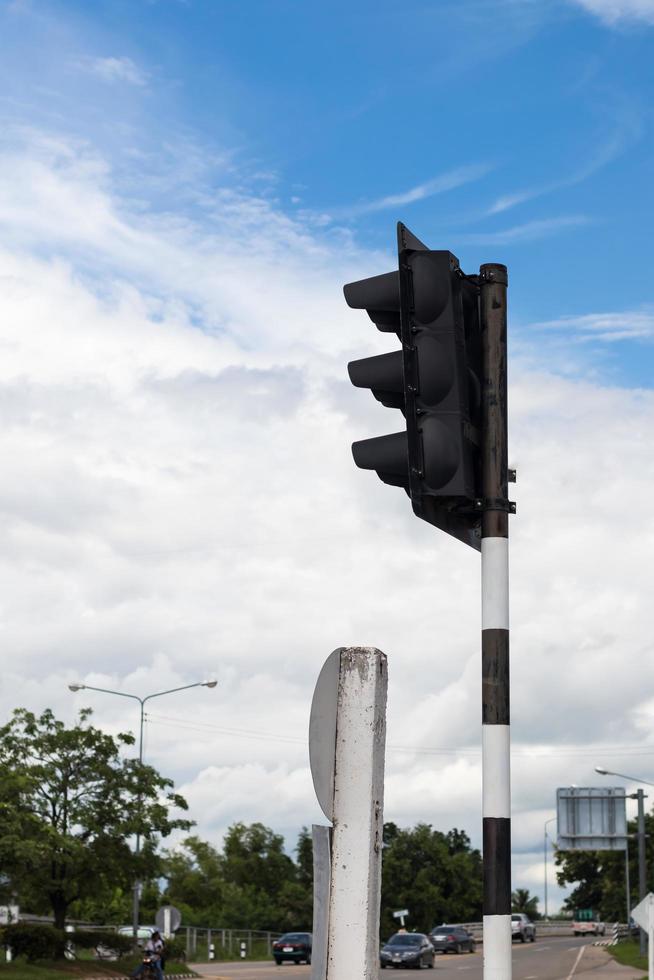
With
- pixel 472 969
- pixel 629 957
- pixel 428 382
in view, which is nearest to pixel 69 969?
pixel 472 969

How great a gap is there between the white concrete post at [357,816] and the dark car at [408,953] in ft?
162

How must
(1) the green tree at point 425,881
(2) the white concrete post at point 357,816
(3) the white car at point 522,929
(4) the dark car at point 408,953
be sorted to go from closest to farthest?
(2) the white concrete post at point 357,816
(4) the dark car at point 408,953
(3) the white car at point 522,929
(1) the green tree at point 425,881

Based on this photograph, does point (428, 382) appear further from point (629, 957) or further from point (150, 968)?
point (629, 957)

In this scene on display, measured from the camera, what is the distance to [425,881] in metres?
92.9

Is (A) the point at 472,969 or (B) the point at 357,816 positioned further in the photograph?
(A) the point at 472,969

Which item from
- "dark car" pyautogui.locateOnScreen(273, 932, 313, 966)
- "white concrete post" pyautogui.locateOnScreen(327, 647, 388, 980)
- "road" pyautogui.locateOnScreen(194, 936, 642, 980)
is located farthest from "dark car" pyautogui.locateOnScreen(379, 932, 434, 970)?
"white concrete post" pyautogui.locateOnScreen(327, 647, 388, 980)

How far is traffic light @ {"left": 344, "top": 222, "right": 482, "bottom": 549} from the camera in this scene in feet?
17.6

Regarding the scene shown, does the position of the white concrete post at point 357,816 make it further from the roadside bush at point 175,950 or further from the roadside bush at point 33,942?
the roadside bush at point 175,950

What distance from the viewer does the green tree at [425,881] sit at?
9206cm

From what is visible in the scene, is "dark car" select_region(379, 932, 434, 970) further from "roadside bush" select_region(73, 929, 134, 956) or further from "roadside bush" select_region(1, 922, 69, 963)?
"roadside bush" select_region(1, 922, 69, 963)

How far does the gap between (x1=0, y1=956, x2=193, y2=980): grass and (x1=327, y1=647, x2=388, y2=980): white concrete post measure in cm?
3590

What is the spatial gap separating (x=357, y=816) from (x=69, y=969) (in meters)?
40.1

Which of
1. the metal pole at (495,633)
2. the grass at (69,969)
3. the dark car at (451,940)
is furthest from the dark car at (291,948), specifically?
the metal pole at (495,633)

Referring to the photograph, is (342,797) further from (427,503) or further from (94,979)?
(94,979)
